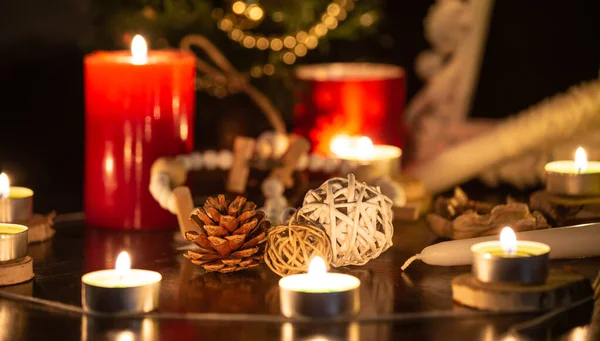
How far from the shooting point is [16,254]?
107cm

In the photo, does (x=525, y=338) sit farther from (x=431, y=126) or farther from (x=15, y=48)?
(x=15, y=48)

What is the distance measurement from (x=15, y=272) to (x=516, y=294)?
19.1 inches

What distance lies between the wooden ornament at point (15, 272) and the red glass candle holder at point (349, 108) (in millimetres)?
693

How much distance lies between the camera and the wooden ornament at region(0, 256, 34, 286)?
1.06m

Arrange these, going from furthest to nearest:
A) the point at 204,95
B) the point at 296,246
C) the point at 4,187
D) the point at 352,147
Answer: the point at 204,95
the point at 352,147
the point at 4,187
the point at 296,246

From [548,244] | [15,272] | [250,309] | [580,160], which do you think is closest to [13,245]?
[15,272]

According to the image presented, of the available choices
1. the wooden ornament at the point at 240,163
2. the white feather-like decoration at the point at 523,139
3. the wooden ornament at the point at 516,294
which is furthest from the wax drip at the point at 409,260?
the white feather-like decoration at the point at 523,139

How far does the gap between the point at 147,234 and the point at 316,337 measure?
1.52 ft

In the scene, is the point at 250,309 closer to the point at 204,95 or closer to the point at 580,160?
the point at 580,160

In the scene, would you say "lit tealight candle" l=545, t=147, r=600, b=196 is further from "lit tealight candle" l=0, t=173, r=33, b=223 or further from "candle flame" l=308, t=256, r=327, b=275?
"lit tealight candle" l=0, t=173, r=33, b=223

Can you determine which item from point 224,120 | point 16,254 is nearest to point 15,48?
point 224,120

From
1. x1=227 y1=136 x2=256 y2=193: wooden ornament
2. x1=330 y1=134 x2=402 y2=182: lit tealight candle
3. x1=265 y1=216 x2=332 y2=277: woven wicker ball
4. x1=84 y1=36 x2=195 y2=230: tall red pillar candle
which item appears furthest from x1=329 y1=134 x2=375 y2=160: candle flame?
x1=265 y1=216 x2=332 y2=277: woven wicker ball

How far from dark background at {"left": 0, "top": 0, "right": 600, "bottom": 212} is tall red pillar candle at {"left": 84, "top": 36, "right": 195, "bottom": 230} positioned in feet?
0.94

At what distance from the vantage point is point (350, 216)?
106 cm
